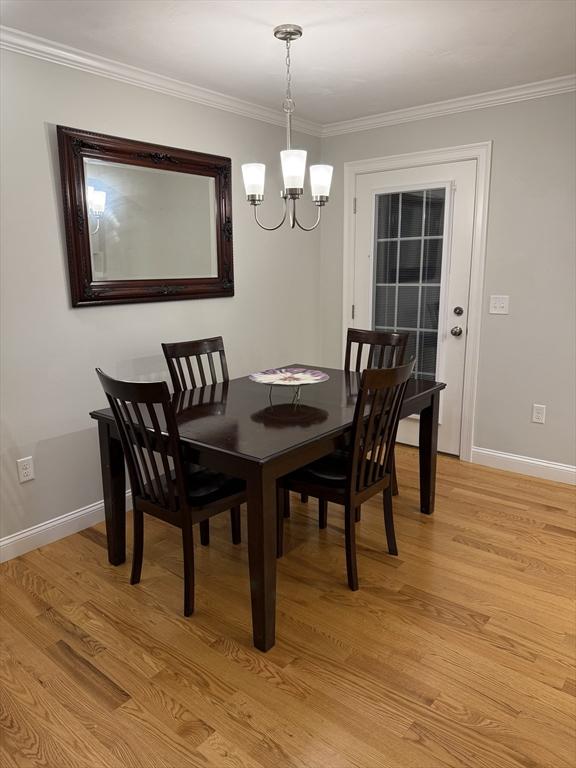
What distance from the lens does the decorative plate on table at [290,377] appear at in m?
2.63

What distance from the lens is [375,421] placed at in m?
2.41

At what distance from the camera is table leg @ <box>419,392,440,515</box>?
119 inches

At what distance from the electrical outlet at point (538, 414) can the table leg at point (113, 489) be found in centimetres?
258

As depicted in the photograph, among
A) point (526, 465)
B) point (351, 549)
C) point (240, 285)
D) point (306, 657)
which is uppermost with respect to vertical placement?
point (240, 285)

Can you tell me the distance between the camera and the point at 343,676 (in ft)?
6.33

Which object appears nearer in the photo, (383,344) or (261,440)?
(261,440)

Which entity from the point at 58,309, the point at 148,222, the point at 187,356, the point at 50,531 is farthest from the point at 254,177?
the point at 50,531

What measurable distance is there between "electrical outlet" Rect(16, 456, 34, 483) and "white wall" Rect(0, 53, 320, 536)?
25 mm

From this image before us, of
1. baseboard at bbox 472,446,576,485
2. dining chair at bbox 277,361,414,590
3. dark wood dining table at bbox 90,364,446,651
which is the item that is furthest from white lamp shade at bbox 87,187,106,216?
baseboard at bbox 472,446,576,485

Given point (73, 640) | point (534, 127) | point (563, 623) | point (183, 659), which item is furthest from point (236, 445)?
point (534, 127)

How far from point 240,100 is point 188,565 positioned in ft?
9.29

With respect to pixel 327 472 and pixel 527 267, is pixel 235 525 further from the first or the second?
pixel 527 267

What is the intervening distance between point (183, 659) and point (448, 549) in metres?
1.41

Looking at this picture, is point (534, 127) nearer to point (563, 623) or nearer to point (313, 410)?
point (313, 410)
